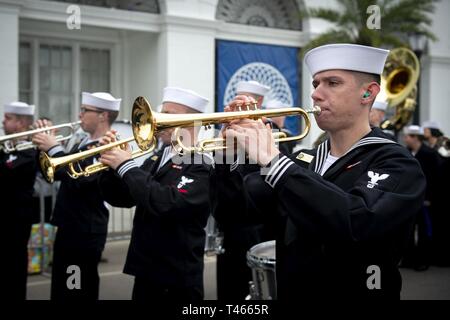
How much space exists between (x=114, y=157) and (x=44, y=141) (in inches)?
61.3

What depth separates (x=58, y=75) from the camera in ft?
34.6

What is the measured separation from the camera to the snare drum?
390 cm

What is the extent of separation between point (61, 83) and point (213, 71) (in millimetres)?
2899

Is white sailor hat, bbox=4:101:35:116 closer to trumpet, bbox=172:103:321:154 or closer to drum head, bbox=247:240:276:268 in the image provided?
drum head, bbox=247:240:276:268

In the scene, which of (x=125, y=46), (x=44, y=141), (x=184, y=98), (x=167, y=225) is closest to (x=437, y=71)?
(x=125, y=46)

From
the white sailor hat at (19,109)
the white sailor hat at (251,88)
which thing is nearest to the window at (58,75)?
the white sailor hat at (19,109)

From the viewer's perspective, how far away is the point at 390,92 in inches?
337

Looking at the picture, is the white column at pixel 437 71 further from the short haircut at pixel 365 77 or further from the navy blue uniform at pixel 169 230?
the short haircut at pixel 365 77

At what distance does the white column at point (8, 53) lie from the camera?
848cm

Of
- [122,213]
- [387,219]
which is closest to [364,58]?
[387,219]

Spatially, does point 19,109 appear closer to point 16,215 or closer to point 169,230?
point 16,215

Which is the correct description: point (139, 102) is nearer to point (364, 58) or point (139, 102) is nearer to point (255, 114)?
point (255, 114)

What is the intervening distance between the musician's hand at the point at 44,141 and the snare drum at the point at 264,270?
6.86ft

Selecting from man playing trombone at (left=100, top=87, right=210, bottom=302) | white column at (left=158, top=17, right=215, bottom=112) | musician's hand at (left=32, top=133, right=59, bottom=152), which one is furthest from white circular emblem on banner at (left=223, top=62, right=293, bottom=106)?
man playing trombone at (left=100, top=87, right=210, bottom=302)
